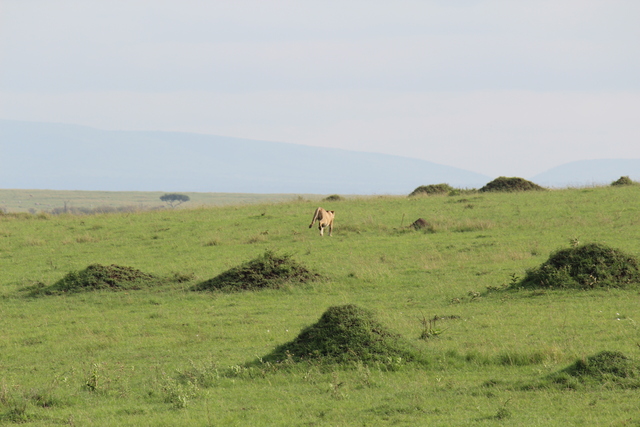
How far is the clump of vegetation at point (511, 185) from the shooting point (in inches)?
1745

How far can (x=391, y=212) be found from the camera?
35.2 meters

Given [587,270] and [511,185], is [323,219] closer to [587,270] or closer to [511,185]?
[587,270]

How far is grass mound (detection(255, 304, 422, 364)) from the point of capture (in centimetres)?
1185

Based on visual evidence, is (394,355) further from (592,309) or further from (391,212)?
(391,212)

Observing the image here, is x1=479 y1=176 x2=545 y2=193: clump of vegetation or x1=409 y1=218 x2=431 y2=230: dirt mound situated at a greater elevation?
x1=479 y1=176 x2=545 y2=193: clump of vegetation

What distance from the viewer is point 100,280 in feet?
70.7

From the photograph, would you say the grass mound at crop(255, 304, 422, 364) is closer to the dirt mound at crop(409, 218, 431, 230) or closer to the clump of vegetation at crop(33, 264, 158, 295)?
the clump of vegetation at crop(33, 264, 158, 295)

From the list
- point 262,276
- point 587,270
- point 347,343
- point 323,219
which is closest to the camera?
point 347,343

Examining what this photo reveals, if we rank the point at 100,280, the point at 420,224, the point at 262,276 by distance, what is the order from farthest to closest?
the point at 420,224
the point at 100,280
the point at 262,276

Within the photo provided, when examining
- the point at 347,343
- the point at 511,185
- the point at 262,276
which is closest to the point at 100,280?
the point at 262,276

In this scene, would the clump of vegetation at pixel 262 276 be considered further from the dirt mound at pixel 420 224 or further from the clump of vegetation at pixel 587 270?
the dirt mound at pixel 420 224

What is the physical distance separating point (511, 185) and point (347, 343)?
116ft

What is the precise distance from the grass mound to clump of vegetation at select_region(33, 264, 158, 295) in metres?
10.6

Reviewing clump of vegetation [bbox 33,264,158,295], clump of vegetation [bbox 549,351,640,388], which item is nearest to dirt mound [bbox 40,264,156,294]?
clump of vegetation [bbox 33,264,158,295]
